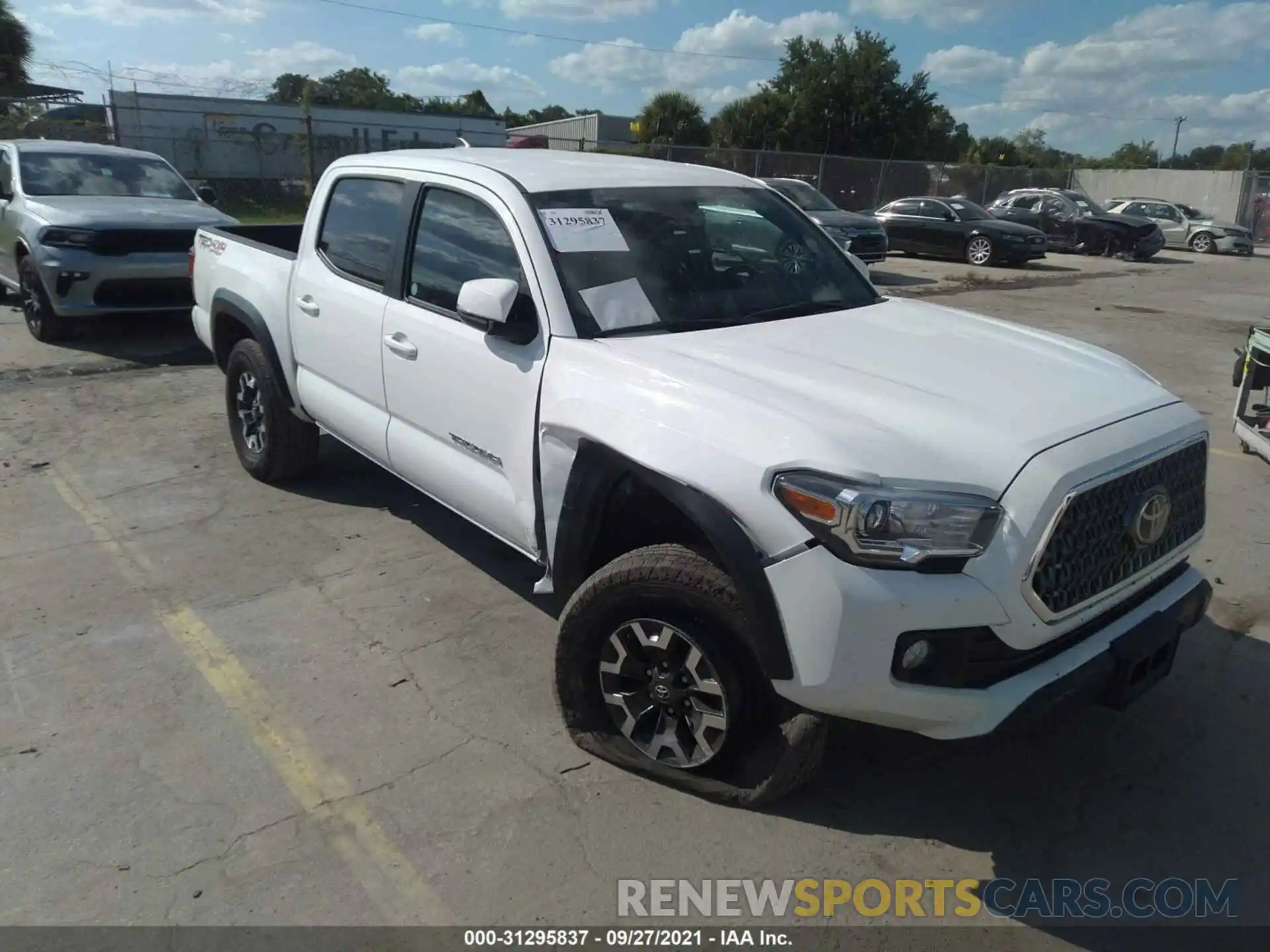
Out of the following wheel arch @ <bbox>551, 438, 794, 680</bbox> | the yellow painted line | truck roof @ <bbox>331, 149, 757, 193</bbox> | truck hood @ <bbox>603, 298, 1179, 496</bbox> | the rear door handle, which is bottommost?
the yellow painted line

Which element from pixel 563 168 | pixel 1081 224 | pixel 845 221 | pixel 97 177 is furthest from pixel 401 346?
pixel 1081 224

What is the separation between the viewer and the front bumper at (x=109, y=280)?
8.48m

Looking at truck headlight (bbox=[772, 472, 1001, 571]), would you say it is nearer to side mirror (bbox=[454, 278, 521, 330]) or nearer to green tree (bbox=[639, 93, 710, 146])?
side mirror (bbox=[454, 278, 521, 330])

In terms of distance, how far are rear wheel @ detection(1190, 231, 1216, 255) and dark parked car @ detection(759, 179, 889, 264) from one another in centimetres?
1491

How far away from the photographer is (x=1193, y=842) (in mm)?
2924

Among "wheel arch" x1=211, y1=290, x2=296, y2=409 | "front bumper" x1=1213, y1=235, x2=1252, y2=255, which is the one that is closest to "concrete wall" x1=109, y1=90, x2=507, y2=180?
"wheel arch" x1=211, y1=290, x2=296, y2=409

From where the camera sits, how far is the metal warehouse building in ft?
79.4

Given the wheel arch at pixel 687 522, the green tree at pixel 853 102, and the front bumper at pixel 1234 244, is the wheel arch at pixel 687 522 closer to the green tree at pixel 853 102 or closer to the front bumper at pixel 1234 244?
the front bumper at pixel 1234 244

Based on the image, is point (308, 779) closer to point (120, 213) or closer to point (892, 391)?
point (892, 391)

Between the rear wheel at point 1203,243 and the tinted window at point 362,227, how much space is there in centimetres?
2795

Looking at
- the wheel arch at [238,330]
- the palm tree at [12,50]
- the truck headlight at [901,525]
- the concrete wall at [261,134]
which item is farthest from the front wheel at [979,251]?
the palm tree at [12,50]

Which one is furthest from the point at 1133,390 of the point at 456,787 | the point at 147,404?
the point at 147,404

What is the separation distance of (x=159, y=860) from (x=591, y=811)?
1236 mm

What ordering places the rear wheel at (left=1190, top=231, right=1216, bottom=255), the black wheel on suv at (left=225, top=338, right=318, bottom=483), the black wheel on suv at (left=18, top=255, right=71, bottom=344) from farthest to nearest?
the rear wheel at (left=1190, top=231, right=1216, bottom=255), the black wheel on suv at (left=18, top=255, right=71, bottom=344), the black wheel on suv at (left=225, top=338, right=318, bottom=483)
